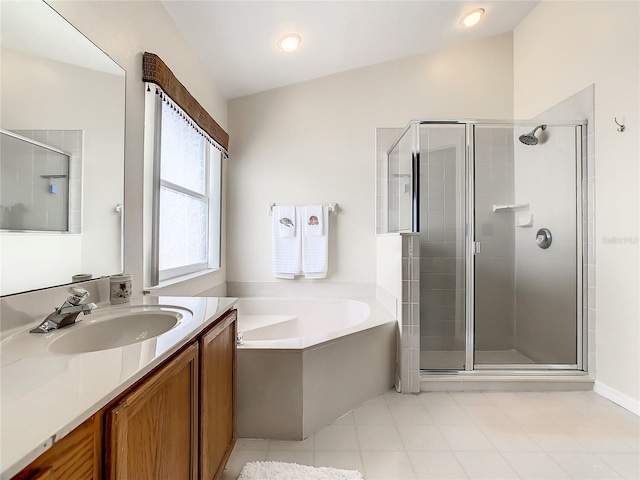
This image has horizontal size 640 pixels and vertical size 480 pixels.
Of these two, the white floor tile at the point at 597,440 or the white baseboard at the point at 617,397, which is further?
the white baseboard at the point at 617,397

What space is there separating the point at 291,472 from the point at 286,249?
5.61 ft

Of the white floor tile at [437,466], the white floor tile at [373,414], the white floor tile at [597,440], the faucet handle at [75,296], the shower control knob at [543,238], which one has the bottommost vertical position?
the white floor tile at [437,466]

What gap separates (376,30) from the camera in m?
2.29

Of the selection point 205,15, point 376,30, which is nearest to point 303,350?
point 205,15

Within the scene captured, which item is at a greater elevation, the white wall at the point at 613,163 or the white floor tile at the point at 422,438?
the white wall at the point at 613,163

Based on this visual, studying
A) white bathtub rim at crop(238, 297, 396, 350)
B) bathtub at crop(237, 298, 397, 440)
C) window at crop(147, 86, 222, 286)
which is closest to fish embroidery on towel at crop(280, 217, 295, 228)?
window at crop(147, 86, 222, 286)

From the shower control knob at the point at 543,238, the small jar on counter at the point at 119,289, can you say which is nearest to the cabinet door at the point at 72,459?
the small jar on counter at the point at 119,289

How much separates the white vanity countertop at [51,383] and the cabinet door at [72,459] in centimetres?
4

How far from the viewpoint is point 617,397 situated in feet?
6.16

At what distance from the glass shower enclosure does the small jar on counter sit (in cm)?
169

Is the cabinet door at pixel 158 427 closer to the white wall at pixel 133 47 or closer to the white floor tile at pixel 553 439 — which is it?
the white wall at pixel 133 47

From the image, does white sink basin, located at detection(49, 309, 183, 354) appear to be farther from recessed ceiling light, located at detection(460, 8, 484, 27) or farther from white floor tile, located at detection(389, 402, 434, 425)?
recessed ceiling light, located at detection(460, 8, 484, 27)

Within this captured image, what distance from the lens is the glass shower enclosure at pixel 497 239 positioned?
7.16ft

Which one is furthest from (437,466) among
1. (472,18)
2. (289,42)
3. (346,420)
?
(472,18)
